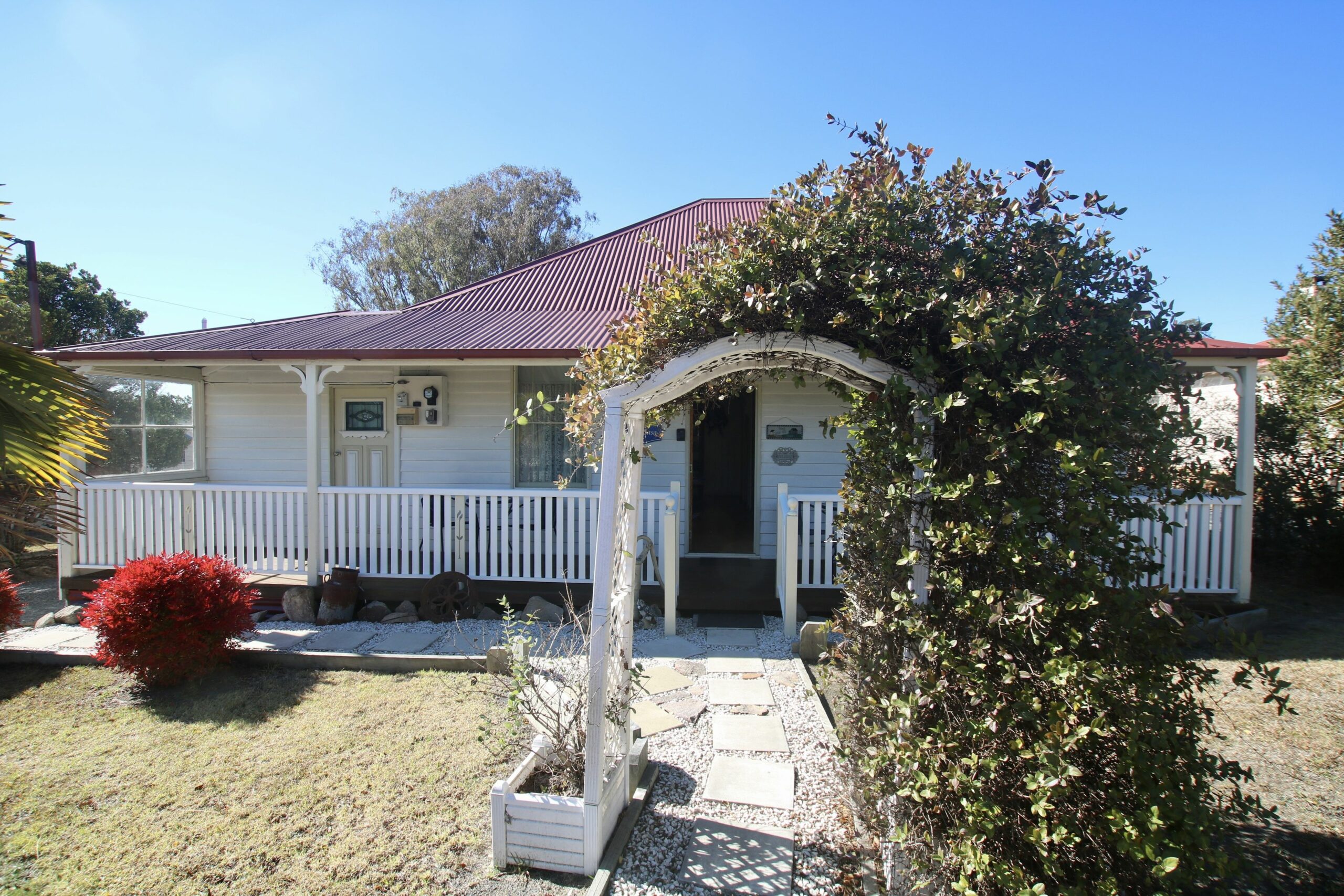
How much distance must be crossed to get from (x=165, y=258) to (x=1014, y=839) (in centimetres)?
2460

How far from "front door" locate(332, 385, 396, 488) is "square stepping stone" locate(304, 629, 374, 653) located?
2.78m

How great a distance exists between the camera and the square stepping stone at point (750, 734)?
3.88 metres

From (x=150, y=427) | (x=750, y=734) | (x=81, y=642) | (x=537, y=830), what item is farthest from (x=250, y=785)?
(x=150, y=427)

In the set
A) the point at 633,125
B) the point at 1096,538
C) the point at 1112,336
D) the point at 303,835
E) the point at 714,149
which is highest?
the point at 633,125

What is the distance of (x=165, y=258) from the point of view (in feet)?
64.3

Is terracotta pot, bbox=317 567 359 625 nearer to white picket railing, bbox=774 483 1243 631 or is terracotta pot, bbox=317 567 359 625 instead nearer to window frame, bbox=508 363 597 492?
window frame, bbox=508 363 597 492

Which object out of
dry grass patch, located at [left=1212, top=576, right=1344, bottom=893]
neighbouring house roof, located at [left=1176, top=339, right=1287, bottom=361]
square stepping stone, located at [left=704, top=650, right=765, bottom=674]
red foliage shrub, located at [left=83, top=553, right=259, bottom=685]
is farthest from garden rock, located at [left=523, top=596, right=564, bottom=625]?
neighbouring house roof, located at [left=1176, top=339, right=1287, bottom=361]

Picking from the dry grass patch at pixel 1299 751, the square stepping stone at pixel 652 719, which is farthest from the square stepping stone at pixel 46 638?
the dry grass patch at pixel 1299 751

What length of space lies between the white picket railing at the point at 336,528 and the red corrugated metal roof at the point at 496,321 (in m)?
1.38

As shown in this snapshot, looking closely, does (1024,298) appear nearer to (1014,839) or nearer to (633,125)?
(1014,839)

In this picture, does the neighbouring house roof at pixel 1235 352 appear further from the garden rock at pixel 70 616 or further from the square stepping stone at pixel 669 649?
the garden rock at pixel 70 616

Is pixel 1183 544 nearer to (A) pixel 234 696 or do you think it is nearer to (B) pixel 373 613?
(B) pixel 373 613

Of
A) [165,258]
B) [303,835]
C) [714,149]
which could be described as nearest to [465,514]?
[303,835]

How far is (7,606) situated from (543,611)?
4.09 metres
